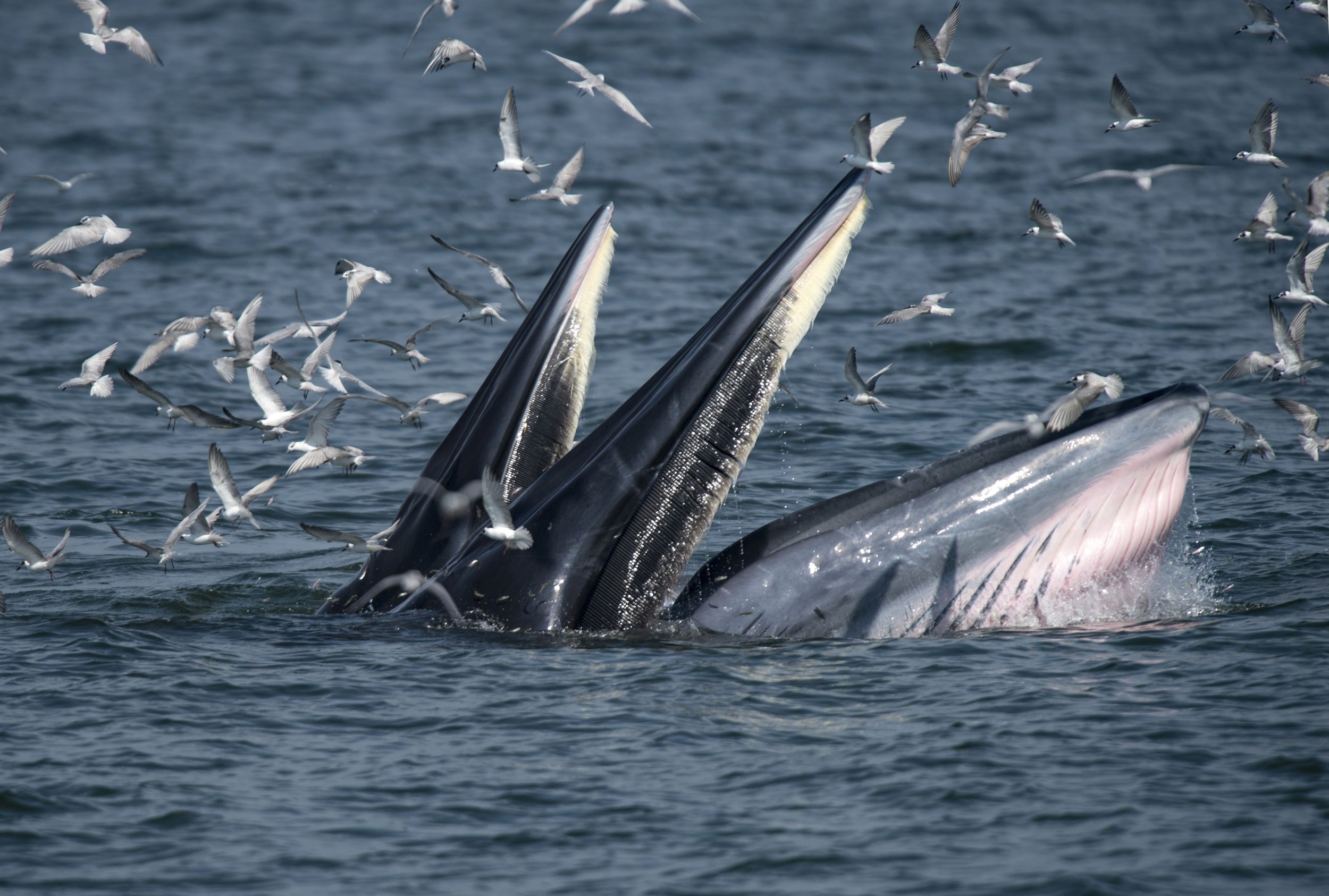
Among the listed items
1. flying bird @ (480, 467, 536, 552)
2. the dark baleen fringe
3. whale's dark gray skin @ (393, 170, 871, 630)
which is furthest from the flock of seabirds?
the dark baleen fringe

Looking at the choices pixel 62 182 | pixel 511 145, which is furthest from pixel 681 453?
pixel 62 182

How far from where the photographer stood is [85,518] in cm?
1450

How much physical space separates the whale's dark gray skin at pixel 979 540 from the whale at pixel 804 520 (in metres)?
0.01

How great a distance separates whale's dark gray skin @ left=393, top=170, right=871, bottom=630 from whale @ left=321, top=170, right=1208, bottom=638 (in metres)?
0.01

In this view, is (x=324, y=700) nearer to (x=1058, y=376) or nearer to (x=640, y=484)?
(x=640, y=484)

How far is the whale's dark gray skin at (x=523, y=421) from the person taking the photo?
9.98 meters

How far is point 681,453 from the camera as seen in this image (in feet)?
30.0

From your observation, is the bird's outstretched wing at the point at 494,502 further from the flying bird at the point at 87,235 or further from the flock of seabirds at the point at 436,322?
the flying bird at the point at 87,235

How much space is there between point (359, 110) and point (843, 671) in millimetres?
26820

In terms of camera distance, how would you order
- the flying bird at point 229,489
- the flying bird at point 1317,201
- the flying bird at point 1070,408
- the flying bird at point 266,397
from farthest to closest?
the flying bird at point 1317,201, the flying bird at point 266,397, the flying bird at point 229,489, the flying bird at point 1070,408

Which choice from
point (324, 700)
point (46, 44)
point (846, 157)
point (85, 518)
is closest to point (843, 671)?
point (324, 700)

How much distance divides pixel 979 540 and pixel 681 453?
1730 millimetres

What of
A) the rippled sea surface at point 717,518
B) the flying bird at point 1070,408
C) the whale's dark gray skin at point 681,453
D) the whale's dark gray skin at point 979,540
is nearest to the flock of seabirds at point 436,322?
the rippled sea surface at point 717,518

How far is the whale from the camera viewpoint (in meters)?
8.81
